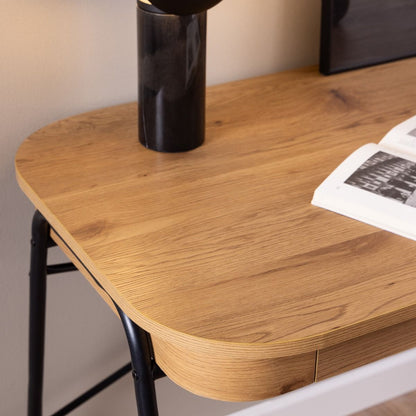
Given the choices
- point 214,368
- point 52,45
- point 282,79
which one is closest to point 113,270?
point 214,368

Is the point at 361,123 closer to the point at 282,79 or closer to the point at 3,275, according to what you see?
the point at 282,79

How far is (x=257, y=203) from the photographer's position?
0.94 m

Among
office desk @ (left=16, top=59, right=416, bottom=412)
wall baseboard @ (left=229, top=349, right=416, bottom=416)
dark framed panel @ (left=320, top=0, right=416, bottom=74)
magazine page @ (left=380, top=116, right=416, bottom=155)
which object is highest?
dark framed panel @ (left=320, top=0, right=416, bottom=74)

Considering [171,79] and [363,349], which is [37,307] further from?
Answer: [363,349]

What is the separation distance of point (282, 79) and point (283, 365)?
0.67 m

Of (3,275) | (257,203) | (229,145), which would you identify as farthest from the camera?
(3,275)

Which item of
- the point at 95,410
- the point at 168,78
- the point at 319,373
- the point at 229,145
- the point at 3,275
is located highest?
the point at 168,78

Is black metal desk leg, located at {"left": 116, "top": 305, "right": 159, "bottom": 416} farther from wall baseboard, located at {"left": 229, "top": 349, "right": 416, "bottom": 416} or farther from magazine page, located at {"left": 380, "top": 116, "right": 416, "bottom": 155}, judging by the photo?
wall baseboard, located at {"left": 229, "top": 349, "right": 416, "bottom": 416}

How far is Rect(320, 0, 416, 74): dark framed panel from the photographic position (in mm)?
1254

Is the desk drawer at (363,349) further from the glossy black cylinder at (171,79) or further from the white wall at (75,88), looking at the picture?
the white wall at (75,88)

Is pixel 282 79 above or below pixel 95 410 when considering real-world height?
above

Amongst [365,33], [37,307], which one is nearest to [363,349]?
[37,307]

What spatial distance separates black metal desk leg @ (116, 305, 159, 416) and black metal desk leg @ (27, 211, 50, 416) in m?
0.28

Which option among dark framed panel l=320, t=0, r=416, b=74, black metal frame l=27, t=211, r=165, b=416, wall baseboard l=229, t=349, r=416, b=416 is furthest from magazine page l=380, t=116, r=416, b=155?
wall baseboard l=229, t=349, r=416, b=416
